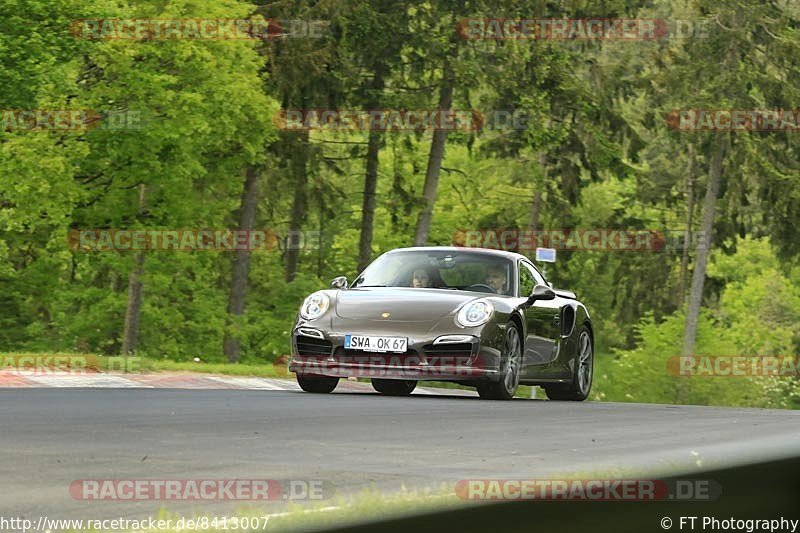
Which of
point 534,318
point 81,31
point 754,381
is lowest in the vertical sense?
point 754,381

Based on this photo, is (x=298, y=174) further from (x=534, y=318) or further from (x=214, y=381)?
(x=534, y=318)

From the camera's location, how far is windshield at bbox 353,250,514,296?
17.2 m

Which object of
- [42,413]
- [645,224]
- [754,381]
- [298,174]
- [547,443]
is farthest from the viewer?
[645,224]

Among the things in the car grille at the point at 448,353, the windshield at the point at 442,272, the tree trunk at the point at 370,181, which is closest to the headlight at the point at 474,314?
the car grille at the point at 448,353

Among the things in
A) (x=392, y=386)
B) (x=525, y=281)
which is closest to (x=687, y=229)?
(x=392, y=386)

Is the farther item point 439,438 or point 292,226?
point 292,226

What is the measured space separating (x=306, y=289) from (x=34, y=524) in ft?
148

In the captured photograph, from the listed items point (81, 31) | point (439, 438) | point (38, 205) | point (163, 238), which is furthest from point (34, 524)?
point (163, 238)

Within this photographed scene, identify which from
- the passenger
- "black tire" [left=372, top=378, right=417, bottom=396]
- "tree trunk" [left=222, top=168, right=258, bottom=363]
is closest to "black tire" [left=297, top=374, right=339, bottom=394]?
the passenger

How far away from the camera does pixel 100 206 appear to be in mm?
36844

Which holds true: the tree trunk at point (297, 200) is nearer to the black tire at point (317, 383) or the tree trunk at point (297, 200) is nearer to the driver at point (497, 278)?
the driver at point (497, 278)

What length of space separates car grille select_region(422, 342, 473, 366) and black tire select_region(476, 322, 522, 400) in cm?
61

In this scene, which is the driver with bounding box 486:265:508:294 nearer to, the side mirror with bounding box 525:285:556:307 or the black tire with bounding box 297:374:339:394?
the side mirror with bounding box 525:285:556:307

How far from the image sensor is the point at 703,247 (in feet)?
156
